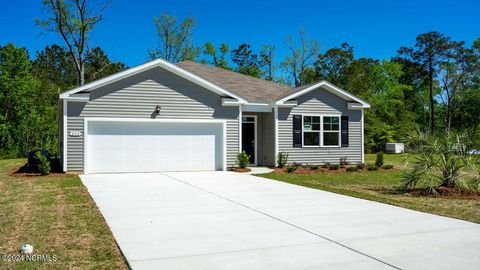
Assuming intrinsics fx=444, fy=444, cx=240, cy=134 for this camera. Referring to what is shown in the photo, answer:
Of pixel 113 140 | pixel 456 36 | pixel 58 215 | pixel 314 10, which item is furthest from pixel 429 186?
pixel 456 36

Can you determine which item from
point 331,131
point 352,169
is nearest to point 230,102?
point 331,131

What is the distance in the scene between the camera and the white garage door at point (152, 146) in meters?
15.4

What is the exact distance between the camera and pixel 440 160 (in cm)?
1052

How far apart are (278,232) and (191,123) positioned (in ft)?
35.8

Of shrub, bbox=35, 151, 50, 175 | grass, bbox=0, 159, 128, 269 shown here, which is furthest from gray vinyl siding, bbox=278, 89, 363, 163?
grass, bbox=0, 159, 128, 269

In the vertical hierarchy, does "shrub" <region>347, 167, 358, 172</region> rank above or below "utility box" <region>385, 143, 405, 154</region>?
below

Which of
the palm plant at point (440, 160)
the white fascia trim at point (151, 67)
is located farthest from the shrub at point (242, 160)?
the palm plant at point (440, 160)

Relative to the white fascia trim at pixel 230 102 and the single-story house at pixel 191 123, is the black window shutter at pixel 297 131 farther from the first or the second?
the white fascia trim at pixel 230 102

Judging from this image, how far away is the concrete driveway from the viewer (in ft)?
15.6

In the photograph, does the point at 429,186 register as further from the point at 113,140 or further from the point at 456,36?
the point at 456,36

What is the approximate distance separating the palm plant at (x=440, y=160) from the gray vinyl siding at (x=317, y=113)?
7.77 meters

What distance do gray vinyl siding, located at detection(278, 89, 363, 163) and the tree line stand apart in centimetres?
1401

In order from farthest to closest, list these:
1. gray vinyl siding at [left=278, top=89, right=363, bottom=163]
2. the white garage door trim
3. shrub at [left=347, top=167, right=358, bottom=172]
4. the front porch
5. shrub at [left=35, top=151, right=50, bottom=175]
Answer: the front porch, gray vinyl siding at [left=278, top=89, right=363, bottom=163], shrub at [left=347, top=167, right=358, bottom=172], the white garage door trim, shrub at [left=35, top=151, right=50, bottom=175]

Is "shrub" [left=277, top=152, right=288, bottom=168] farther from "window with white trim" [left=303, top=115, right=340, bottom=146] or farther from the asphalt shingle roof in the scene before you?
the asphalt shingle roof
